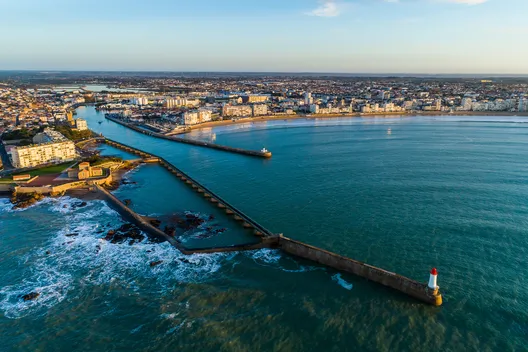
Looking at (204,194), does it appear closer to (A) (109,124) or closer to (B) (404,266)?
(B) (404,266)

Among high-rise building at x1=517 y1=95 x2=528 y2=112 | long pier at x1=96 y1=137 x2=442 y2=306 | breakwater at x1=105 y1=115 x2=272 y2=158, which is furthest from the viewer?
high-rise building at x1=517 y1=95 x2=528 y2=112

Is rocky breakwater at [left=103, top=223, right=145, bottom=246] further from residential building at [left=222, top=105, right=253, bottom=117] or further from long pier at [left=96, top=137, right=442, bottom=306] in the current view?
residential building at [left=222, top=105, right=253, bottom=117]

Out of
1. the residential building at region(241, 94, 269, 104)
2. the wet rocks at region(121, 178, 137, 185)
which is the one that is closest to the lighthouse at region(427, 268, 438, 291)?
the wet rocks at region(121, 178, 137, 185)

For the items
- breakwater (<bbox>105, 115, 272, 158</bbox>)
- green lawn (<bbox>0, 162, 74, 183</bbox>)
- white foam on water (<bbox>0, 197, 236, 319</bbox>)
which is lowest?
white foam on water (<bbox>0, 197, 236, 319</bbox>)

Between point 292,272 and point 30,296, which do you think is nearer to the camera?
point 30,296

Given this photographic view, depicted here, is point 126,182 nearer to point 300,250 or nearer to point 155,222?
point 155,222

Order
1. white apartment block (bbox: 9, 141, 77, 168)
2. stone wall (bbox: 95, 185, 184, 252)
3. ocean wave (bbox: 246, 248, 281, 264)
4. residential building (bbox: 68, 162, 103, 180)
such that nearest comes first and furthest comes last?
ocean wave (bbox: 246, 248, 281, 264) → stone wall (bbox: 95, 185, 184, 252) → residential building (bbox: 68, 162, 103, 180) → white apartment block (bbox: 9, 141, 77, 168)

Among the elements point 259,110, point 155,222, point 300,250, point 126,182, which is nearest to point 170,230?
point 155,222
